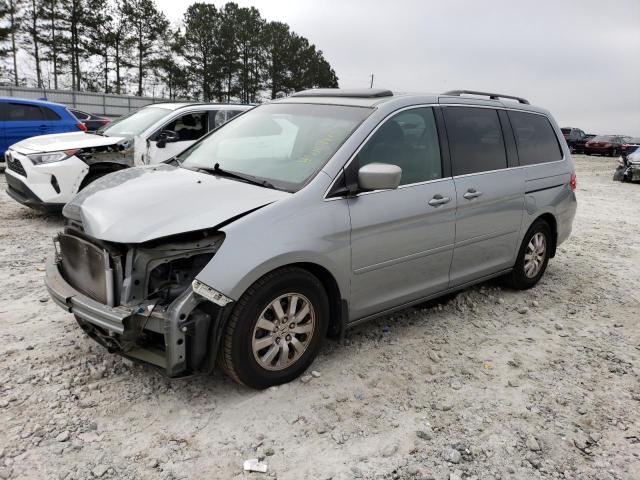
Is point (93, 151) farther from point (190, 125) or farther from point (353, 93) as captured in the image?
point (353, 93)

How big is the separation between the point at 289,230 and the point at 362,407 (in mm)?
1184

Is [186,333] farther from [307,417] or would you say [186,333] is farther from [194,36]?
[194,36]

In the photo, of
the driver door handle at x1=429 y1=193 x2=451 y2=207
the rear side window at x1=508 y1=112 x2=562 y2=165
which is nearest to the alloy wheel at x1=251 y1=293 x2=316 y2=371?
the driver door handle at x1=429 y1=193 x2=451 y2=207

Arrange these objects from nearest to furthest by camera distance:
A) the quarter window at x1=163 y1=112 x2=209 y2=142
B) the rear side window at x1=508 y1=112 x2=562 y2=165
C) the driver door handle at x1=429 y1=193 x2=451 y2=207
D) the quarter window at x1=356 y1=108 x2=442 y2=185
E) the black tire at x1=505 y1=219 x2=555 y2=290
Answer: the quarter window at x1=356 y1=108 x2=442 y2=185
the driver door handle at x1=429 y1=193 x2=451 y2=207
the rear side window at x1=508 y1=112 x2=562 y2=165
the black tire at x1=505 y1=219 x2=555 y2=290
the quarter window at x1=163 y1=112 x2=209 y2=142

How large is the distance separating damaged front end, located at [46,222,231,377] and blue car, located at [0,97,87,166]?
9.54m

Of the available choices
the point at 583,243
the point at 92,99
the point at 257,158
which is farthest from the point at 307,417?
the point at 92,99

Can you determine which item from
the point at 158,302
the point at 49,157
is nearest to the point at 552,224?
the point at 158,302

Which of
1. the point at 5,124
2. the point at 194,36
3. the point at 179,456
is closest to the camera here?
the point at 179,456

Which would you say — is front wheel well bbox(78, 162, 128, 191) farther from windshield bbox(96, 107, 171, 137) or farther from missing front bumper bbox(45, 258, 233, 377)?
missing front bumper bbox(45, 258, 233, 377)

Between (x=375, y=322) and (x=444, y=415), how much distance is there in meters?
1.35

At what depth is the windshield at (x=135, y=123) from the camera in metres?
7.76

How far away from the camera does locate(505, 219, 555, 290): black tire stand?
5270 mm

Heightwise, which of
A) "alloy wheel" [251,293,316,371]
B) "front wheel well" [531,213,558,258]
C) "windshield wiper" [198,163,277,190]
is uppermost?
"windshield wiper" [198,163,277,190]

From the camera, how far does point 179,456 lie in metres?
2.79
